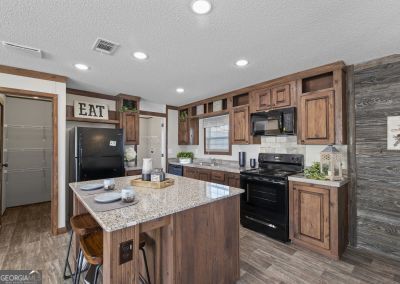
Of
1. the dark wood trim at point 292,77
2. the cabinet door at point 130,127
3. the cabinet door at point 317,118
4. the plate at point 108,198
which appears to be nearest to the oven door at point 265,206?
the cabinet door at point 317,118

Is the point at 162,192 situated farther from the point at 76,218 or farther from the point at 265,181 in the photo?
the point at 265,181

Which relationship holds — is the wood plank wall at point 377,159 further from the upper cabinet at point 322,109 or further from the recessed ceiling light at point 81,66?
the recessed ceiling light at point 81,66

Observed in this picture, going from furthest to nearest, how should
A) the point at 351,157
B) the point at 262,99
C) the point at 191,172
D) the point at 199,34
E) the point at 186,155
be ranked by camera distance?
the point at 186,155 < the point at 191,172 < the point at 262,99 < the point at 351,157 < the point at 199,34

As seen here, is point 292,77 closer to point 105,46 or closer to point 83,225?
point 105,46

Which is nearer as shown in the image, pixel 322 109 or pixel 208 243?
pixel 208 243

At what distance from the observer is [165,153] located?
5.12 metres

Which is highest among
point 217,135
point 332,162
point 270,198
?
point 217,135

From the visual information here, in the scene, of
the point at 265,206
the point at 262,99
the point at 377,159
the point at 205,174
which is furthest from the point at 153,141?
the point at 377,159

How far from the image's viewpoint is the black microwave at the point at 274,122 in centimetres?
306

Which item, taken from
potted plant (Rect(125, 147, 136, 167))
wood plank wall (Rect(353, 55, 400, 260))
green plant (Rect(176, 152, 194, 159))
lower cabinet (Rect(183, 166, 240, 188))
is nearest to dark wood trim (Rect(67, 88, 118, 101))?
potted plant (Rect(125, 147, 136, 167))

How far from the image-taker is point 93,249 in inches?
58.7

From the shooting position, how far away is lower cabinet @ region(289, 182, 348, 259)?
93.1 inches

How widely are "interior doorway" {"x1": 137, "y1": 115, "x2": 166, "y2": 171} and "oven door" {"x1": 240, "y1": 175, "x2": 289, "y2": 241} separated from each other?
2537mm

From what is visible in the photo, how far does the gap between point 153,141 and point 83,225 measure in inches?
168
